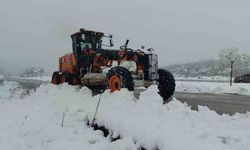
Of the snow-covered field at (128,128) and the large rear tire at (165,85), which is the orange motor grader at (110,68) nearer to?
the large rear tire at (165,85)

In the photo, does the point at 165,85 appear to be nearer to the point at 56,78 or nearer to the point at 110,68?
the point at 110,68

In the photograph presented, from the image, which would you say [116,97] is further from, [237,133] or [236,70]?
[236,70]

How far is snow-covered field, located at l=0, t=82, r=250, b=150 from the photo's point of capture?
17.0 ft

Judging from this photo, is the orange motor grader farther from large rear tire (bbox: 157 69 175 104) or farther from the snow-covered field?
the snow-covered field

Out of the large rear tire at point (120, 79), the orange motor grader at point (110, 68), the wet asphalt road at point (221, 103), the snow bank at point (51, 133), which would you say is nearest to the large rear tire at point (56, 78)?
the orange motor grader at point (110, 68)

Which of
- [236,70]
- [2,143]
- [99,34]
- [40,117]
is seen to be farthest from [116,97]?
[236,70]

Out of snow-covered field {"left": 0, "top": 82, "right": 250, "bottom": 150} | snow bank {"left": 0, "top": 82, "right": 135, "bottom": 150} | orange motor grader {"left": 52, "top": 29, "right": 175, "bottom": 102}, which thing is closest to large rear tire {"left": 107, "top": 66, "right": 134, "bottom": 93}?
orange motor grader {"left": 52, "top": 29, "right": 175, "bottom": 102}

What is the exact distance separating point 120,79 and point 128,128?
459 centimetres

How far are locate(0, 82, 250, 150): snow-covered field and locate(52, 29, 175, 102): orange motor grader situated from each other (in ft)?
4.80

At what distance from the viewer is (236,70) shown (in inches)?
3516

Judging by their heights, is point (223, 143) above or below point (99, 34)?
below

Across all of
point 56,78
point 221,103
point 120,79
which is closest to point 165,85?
point 221,103

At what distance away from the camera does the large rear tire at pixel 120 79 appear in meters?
10.4

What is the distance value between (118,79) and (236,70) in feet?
275
